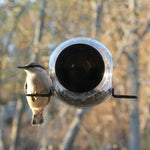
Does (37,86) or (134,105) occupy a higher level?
(37,86)

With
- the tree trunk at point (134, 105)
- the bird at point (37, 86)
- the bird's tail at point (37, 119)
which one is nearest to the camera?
the bird at point (37, 86)

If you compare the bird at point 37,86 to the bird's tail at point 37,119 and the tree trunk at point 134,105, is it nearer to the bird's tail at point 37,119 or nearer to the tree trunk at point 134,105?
the bird's tail at point 37,119

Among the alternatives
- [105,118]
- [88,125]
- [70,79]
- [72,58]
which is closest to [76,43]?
[72,58]

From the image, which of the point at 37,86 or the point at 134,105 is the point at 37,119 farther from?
the point at 134,105

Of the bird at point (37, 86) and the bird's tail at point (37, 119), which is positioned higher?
the bird at point (37, 86)

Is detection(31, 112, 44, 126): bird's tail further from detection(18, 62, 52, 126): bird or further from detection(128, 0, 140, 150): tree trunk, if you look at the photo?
detection(128, 0, 140, 150): tree trunk

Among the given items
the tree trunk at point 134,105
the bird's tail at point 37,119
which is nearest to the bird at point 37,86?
the bird's tail at point 37,119

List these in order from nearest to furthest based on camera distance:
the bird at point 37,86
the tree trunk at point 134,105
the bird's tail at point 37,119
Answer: the bird at point 37,86
the bird's tail at point 37,119
the tree trunk at point 134,105

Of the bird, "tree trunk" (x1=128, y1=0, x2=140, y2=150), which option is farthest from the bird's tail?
"tree trunk" (x1=128, y1=0, x2=140, y2=150)

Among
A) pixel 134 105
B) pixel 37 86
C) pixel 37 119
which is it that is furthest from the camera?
pixel 134 105

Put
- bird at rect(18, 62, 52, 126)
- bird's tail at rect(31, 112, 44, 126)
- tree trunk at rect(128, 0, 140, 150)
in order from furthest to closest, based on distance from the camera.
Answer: tree trunk at rect(128, 0, 140, 150)
bird's tail at rect(31, 112, 44, 126)
bird at rect(18, 62, 52, 126)

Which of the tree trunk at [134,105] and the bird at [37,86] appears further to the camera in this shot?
the tree trunk at [134,105]

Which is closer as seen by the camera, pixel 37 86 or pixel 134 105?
pixel 37 86

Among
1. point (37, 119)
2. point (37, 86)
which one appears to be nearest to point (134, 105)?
point (37, 119)
